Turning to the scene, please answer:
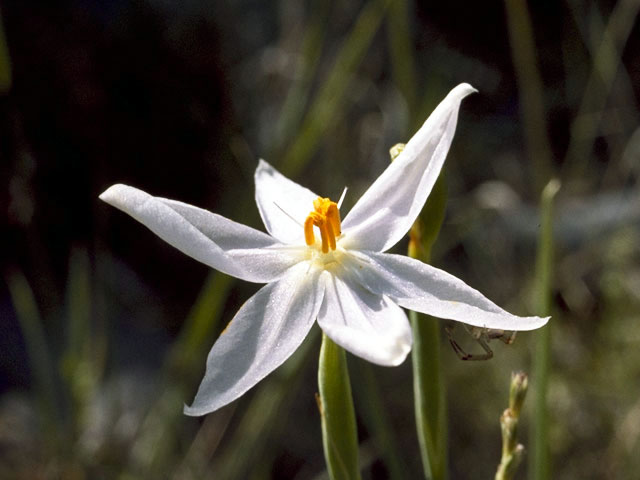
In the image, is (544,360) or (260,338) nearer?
(260,338)

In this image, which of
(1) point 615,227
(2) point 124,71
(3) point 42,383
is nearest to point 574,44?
(1) point 615,227

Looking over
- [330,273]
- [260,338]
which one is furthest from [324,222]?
[260,338]

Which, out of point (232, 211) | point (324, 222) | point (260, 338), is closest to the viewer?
point (260, 338)

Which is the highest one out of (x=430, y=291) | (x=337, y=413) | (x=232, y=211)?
(x=232, y=211)

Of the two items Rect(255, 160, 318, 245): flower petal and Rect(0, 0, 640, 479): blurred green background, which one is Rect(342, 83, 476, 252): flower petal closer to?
Rect(255, 160, 318, 245): flower petal

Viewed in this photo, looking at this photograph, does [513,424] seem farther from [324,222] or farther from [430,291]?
[324,222]

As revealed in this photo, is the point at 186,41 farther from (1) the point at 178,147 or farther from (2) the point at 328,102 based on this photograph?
(2) the point at 328,102

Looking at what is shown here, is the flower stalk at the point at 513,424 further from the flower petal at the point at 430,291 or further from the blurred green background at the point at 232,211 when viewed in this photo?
the blurred green background at the point at 232,211
